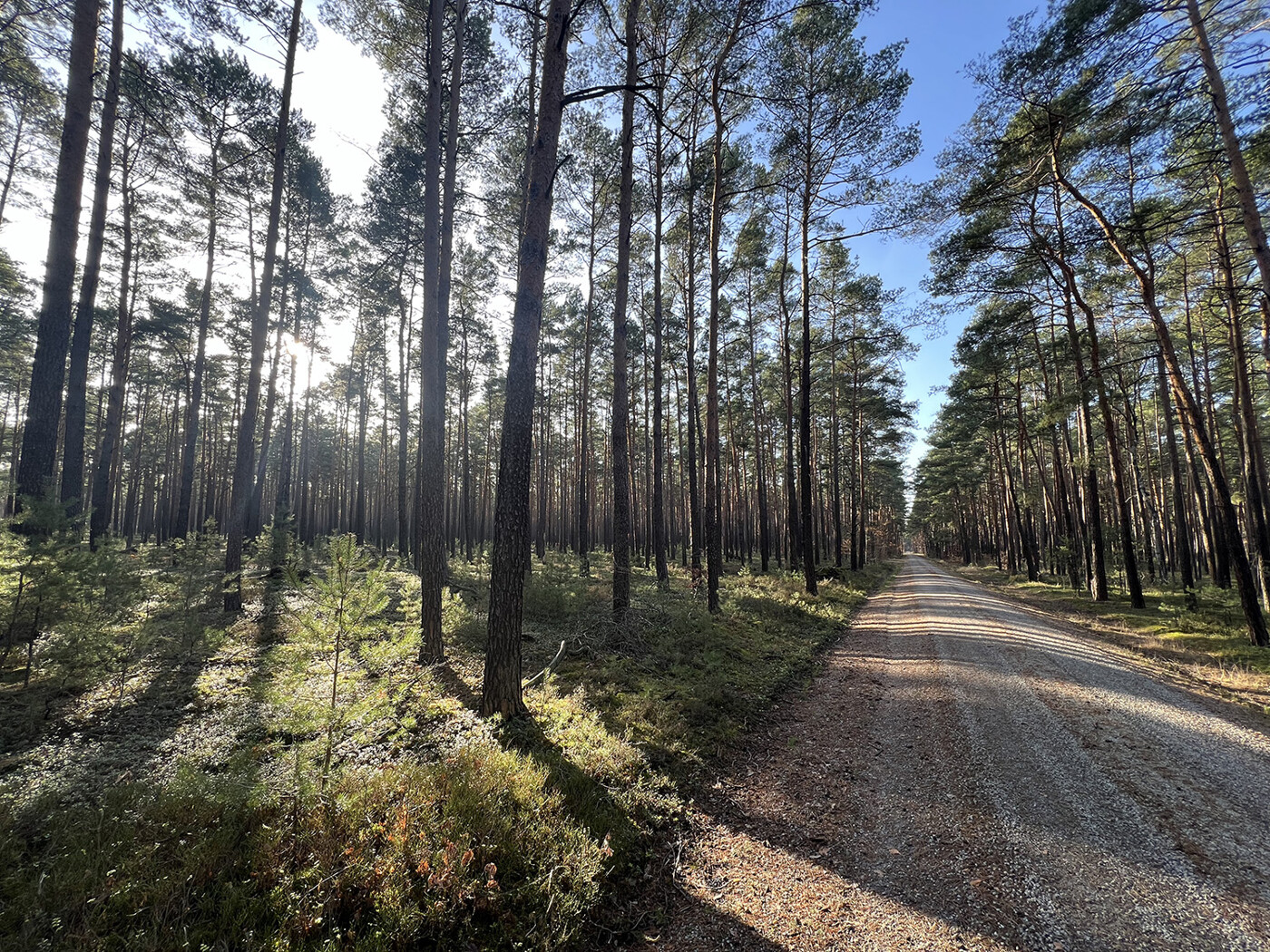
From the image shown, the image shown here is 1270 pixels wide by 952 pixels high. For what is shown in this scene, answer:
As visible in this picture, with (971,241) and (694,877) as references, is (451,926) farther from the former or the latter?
(971,241)

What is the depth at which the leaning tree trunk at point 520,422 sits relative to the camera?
532 cm

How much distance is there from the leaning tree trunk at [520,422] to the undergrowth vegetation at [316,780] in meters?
0.64

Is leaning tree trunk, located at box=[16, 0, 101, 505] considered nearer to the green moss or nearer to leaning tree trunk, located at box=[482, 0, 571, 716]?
leaning tree trunk, located at box=[482, 0, 571, 716]

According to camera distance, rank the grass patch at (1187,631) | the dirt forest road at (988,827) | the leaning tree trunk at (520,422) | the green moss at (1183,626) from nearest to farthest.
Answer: the dirt forest road at (988,827) → the leaning tree trunk at (520,422) → the grass patch at (1187,631) → the green moss at (1183,626)

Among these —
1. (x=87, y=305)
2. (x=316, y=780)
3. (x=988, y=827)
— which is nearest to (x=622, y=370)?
(x=316, y=780)

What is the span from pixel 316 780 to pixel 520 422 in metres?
3.80

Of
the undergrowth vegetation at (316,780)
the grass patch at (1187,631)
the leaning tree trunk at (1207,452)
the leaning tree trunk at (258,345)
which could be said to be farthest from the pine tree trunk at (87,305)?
the leaning tree trunk at (1207,452)

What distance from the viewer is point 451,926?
2.62 meters

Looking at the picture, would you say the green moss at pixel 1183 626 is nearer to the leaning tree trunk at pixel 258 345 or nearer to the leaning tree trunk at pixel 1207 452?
the leaning tree trunk at pixel 1207 452

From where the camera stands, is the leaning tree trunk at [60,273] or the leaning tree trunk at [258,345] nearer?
the leaning tree trunk at [60,273]

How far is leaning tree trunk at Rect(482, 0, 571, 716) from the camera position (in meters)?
5.32

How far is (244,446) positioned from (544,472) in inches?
798

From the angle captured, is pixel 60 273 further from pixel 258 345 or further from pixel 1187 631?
pixel 1187 631

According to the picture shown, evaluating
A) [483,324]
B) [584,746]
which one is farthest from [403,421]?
[584,746]
